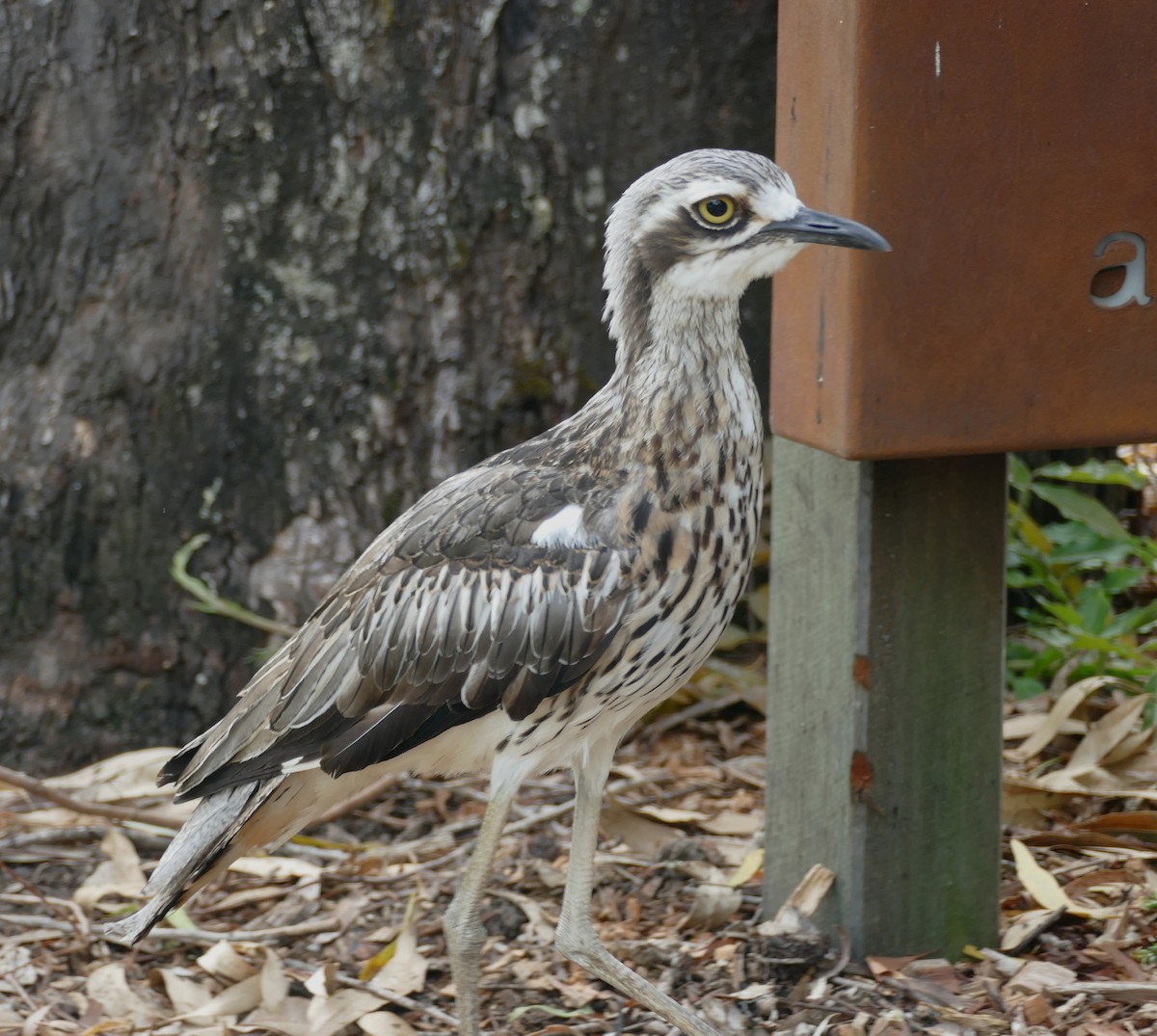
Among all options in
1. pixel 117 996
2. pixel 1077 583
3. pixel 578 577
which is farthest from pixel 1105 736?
pixel 117 996

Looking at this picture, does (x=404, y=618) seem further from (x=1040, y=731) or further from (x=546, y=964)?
(x=1040, y=731)

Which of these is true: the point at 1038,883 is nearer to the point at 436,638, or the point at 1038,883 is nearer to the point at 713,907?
the point at 713,907

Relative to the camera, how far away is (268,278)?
464 centimetres

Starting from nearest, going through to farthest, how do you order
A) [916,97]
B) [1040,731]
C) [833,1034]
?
1. [916,97]
2. [833,1034]
3. [1040,731]

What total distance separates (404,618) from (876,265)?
124 cm

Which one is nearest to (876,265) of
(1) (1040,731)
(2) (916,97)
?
(2) (916,97)

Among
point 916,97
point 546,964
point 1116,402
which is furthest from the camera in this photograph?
point 546,964

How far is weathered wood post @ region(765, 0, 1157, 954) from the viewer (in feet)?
9.32

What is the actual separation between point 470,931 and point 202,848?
608 mm

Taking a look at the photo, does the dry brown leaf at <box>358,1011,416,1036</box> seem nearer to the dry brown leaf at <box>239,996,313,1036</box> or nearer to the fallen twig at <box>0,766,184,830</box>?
the dry brown leaf at <box>239,996,313,1036</box>

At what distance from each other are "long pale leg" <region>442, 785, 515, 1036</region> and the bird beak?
4.27 ft

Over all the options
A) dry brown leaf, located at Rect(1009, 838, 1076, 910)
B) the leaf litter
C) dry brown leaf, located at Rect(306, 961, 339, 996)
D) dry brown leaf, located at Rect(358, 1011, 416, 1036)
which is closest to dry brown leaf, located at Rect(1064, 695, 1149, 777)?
the leaf litter

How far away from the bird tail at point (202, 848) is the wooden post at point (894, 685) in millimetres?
1203

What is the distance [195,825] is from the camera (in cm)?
343
